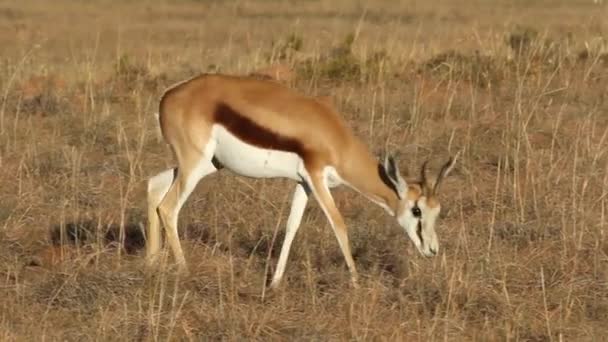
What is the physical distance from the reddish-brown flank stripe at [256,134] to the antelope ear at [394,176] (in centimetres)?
48

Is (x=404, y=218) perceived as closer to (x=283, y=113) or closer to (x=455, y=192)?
(x=283, y=113)

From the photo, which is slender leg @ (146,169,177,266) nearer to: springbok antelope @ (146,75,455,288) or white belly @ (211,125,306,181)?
springbok antelope @ (146,75,455,288)

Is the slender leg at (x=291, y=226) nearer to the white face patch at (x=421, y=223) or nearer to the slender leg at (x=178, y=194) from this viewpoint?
the slender leg at (x=178, y=194)

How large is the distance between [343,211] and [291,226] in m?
1.97

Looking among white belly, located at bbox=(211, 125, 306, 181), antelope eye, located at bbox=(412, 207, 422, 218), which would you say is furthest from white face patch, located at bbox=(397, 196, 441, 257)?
white belly, located at bbox=(211, 125, 306, 181)

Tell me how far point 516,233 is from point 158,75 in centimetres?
811

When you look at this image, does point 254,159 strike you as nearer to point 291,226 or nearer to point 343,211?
point 291,226

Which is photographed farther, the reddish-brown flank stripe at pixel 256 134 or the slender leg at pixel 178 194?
the slender leg at pixel 178 194

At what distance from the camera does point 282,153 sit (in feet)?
24.5

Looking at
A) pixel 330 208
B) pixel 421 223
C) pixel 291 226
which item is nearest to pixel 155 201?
pixel 291 226

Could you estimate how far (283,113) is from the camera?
295 inches

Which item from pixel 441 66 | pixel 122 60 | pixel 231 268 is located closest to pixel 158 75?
pixel 122 60

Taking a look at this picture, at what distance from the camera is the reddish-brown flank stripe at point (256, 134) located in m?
7.43

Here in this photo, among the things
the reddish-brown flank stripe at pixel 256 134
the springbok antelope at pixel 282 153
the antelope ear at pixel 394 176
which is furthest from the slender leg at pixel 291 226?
the antelope ear at pixel 394 176
